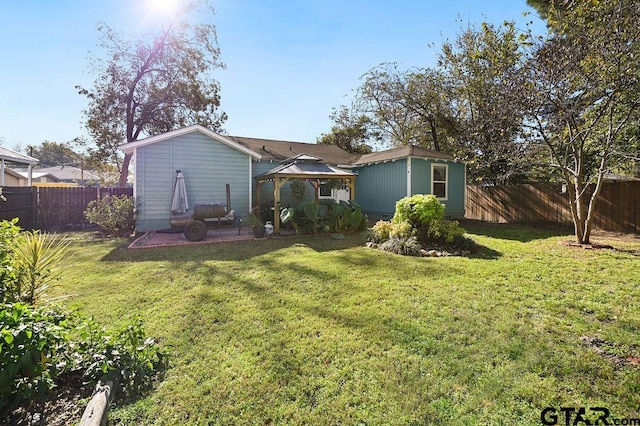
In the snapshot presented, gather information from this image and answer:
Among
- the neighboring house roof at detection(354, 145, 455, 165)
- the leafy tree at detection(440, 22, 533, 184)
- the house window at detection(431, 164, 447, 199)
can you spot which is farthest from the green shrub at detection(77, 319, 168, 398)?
the house window at detection(431, 164, 447, 199)

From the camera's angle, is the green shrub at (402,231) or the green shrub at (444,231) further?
the green shrub at (402,231)

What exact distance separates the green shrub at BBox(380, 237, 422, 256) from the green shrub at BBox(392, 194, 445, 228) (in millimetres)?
688

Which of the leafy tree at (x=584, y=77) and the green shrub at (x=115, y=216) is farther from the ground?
the leafy tree at (x=584, y=77)

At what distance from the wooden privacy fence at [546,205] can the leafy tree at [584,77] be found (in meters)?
2.08

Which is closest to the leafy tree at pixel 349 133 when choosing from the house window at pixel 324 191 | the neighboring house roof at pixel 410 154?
the neighboring house roof at pixel 410 154

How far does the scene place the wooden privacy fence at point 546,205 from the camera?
8.89 m

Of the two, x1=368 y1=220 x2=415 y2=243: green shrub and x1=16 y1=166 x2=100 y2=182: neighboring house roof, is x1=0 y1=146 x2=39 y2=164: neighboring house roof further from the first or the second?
x1=16 y1=166 x2=100 y2=182: neighboring house roof

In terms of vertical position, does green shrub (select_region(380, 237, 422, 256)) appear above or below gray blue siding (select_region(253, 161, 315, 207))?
below

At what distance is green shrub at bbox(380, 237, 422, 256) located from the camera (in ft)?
20.9

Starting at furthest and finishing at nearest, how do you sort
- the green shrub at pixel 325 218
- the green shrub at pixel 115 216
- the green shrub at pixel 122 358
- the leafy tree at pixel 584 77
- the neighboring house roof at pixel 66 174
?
the neighboring house roof at pixel 66 174 < the green shrub at pixel 325 218 < the green shrub at pixel 115 216 < the leafy tree at pixel 584 77 < the green shrub at pixel 122 358

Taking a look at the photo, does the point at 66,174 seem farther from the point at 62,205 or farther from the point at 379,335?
the point at 379,335

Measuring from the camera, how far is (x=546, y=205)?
36.1 feet

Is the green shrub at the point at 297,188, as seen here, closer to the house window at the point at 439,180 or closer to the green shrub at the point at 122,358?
the house window at the point at 439,180

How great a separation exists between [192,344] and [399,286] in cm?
279
